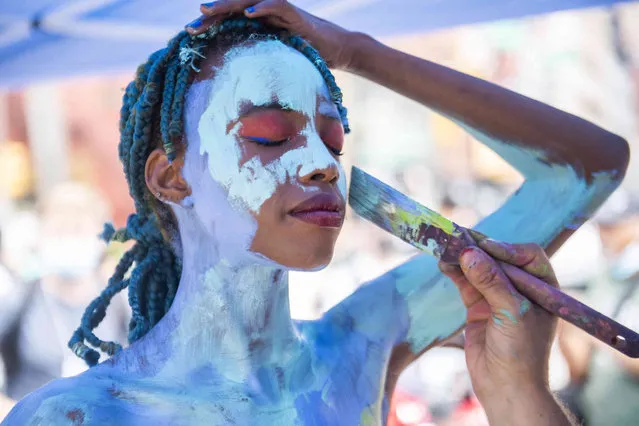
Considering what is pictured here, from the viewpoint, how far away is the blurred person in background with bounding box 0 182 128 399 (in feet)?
14.3

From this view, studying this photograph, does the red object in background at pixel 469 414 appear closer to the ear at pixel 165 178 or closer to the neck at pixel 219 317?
the neck at pixel 219 317

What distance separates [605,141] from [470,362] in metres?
0.65

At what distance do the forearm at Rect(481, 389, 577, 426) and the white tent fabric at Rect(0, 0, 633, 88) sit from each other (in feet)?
5.02

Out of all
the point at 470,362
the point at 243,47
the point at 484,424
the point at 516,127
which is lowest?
the point at 484,424

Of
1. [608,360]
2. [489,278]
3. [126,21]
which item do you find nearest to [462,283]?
[489,278]

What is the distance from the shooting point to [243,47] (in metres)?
1.48

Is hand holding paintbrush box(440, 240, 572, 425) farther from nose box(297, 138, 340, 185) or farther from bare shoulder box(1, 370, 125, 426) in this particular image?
bare shoulder box(1, 370, 125, 426)

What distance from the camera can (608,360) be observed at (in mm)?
4340

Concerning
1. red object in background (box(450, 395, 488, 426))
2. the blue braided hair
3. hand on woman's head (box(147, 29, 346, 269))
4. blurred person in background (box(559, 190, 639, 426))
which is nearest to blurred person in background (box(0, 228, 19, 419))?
red object in background (box(450, 395, 488, 426))

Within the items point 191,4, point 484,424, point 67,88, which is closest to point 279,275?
point 191,4

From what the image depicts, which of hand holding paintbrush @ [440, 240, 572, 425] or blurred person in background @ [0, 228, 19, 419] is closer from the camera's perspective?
hand holding paintbrush @ [440, 240, 572, 425]

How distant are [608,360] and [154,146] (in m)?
3.67

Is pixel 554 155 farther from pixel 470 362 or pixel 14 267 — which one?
pixel 14 267

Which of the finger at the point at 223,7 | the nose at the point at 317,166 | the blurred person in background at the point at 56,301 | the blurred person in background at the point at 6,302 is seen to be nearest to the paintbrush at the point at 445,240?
the nose at the point at 317,166
